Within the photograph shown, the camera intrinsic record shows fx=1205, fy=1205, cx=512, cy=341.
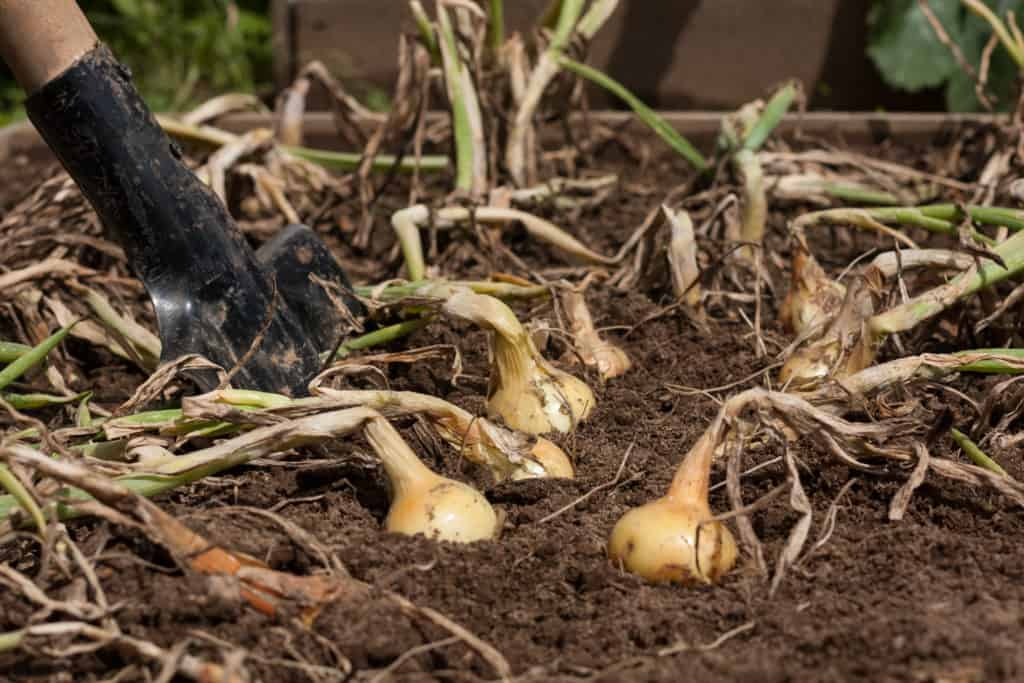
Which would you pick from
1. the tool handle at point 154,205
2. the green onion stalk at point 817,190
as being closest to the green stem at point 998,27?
the green onion stalk at point 817,190

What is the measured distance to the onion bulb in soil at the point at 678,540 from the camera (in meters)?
1.29

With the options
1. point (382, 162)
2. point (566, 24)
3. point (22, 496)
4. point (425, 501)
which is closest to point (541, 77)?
point (566, 24)

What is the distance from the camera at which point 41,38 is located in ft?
5.16

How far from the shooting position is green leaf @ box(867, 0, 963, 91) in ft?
11.0

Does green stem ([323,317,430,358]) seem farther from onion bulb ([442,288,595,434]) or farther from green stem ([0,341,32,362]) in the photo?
green stem ([0,341,32,362])

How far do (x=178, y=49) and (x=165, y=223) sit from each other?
9.24 ft

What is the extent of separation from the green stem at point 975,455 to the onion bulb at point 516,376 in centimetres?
50

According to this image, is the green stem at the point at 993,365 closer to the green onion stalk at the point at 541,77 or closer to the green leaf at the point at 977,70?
the green onion stalk at the point at 541,77

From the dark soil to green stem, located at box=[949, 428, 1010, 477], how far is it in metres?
0.03

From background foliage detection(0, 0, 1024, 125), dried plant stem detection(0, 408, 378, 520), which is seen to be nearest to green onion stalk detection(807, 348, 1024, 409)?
dried plant stem detection(0, 408, 378, 520)

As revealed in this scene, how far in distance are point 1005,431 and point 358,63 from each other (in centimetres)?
245

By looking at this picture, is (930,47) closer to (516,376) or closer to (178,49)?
(516,376)

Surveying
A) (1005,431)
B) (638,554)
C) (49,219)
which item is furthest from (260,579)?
(49,219)

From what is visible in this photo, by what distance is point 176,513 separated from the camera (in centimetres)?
138
